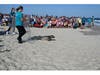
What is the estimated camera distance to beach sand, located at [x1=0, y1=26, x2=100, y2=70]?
2988 millimetres

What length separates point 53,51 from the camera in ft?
12.0

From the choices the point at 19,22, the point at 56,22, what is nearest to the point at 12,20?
the point at 19,22

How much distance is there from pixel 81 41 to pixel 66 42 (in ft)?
0.90

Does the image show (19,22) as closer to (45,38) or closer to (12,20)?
(12,20)

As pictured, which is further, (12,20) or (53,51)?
(12,20)

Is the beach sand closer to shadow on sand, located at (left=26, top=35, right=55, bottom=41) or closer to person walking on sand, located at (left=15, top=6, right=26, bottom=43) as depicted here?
shadow on sand, located at (left=26, top=35, right=55, bottom=41)

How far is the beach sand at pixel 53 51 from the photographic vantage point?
2.99 m

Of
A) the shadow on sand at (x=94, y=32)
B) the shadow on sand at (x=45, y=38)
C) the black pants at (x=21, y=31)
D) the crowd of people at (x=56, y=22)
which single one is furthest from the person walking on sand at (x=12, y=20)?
the shadow on sand at (x=94, y=32)

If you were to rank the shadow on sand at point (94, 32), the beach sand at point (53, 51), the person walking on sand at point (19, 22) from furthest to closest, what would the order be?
the shadow on sand at point (94, 32) → the person walking on sand at point (19, 22) → the beach sand at point (53, 51)

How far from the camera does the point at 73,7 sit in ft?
11.4

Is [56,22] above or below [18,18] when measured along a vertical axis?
below

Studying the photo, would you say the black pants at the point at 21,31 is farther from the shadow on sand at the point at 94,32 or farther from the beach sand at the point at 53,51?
the shadow on sand at the point at 94,32

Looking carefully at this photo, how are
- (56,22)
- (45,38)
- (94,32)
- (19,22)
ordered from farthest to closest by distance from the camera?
(56,22) → (94,32) → (45,38) → (19,22)
